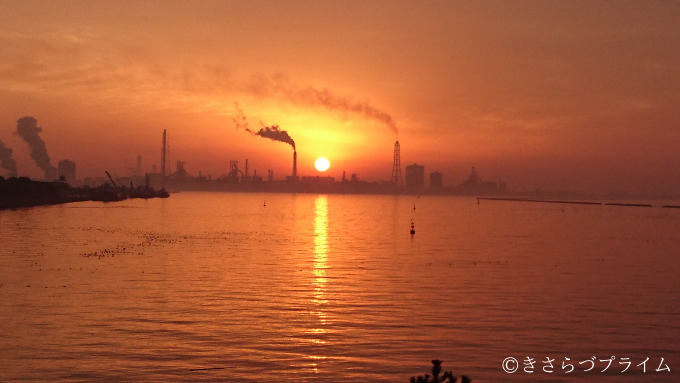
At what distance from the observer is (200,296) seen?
34000 mm

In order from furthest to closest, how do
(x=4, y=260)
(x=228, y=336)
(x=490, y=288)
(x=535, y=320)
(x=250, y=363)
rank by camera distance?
(x=4, y=260), (x=490, y=288), (x=535, y=320), (x=228, y=336), (x=250, y=363)

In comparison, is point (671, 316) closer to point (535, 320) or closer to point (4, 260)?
point (535, 320)

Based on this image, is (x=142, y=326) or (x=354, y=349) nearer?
(x=354, y=349)

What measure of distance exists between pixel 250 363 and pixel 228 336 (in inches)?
148

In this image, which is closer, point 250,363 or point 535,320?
point 250,363

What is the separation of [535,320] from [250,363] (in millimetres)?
13897

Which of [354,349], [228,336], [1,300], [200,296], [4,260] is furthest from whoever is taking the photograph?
[4,260]

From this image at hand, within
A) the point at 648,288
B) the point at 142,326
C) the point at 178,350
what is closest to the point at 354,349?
the point at 178,350

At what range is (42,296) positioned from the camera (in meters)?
33.0

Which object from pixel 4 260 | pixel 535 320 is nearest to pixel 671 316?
pixel 535 320

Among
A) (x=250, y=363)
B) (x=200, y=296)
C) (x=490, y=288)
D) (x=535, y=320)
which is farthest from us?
(x=490, y=288)

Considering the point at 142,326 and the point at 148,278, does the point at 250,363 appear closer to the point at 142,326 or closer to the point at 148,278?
the point at 142,326

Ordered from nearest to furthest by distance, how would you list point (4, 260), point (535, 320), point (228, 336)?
point (228, 336), point (535, 320), point (4, 260)

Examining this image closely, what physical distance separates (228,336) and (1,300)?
→ 44.9 ft
